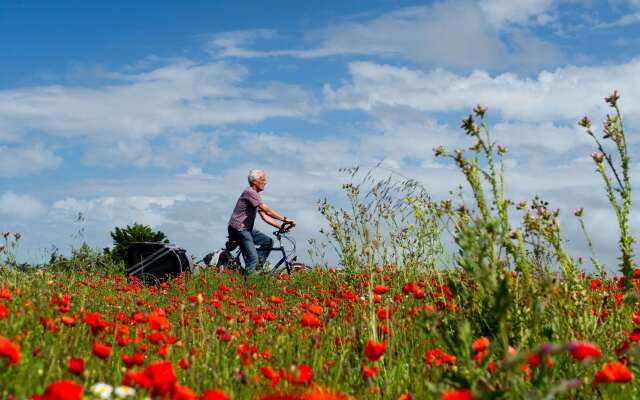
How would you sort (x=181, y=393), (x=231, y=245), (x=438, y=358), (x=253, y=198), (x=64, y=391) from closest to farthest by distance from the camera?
(x=64, y=391), (x=181, y=393), (x=438, y=358), (x=253, y=198), (x=231, y=245)

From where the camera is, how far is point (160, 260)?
34.4 feet

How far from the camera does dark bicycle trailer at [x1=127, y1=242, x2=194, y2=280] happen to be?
10391mm

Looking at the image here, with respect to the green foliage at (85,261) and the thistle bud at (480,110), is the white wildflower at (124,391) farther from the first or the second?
the green foliage at (85,261)

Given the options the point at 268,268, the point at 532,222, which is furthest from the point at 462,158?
the point at 268,268

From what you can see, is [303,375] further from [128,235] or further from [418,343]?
[128,235]

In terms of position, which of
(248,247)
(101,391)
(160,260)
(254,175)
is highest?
(254,175)

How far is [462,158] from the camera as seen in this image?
3.35m

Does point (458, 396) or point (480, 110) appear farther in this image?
point (480, 110)

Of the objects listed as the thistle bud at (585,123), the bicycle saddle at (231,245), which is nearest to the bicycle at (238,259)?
the bicycle saddle at (231,245)

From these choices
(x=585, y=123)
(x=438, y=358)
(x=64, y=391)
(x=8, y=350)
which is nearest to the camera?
(x=64, y=391)

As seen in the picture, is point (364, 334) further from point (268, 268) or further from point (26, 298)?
point (268, 268)

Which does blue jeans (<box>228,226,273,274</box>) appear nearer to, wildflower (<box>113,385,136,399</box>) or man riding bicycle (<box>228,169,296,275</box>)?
man riding bicycle (<box>228,169,296,275</box>)

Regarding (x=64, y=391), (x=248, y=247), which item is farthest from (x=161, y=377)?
(x=248, y=247)

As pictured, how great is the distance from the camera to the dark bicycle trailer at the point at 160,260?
1039 centimetres
